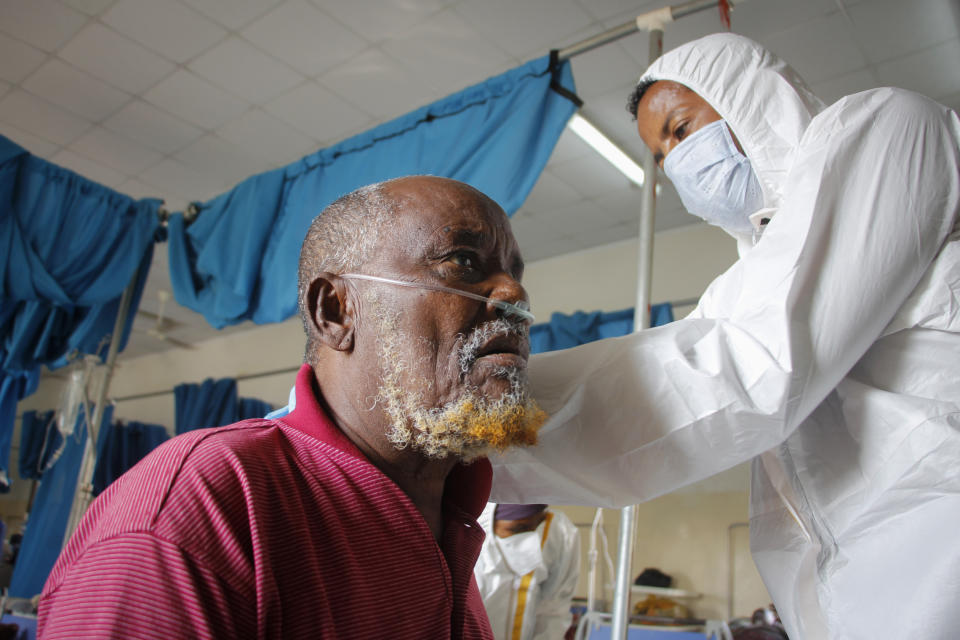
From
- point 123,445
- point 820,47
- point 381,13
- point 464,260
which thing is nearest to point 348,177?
point 381,13

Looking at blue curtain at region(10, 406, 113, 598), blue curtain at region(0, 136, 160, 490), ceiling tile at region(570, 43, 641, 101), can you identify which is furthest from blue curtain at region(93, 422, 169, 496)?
ceiling tile at region(570, 43, 641, 101)

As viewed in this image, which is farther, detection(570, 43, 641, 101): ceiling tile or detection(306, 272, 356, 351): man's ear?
detection(570, 43, 641, 101): ceiling tile

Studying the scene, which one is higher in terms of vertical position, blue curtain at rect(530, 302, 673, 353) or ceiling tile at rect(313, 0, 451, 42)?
ceiling tile at rect(313, 0, 451, 42)

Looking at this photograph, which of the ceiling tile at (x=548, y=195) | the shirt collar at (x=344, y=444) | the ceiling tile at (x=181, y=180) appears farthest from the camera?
the ceiling tile at (x=181, y=180)

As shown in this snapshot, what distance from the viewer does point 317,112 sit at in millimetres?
4418

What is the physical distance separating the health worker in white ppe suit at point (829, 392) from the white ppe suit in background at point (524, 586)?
2.43 meters

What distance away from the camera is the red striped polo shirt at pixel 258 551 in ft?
2.03

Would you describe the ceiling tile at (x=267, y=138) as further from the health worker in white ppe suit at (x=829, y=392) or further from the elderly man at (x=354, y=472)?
the health worker in white ppe suit at (x=829, y=392)

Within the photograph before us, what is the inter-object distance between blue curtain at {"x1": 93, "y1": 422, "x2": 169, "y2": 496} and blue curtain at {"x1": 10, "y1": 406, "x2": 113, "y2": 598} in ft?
9.46

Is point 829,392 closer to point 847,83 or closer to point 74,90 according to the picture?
point 847,83

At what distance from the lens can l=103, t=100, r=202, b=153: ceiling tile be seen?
453 centimetres

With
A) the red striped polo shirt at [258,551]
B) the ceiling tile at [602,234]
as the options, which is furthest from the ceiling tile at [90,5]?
the ceiling tile at [602,234]

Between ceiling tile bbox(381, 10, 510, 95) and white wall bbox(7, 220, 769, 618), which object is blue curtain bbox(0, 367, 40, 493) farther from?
ceiling tile bbox(381, 10, 510, 95)

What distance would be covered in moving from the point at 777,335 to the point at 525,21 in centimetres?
300
